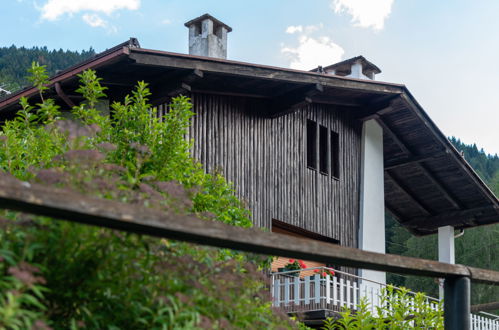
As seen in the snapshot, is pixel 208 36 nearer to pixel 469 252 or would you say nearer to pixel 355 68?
pixel 355 68

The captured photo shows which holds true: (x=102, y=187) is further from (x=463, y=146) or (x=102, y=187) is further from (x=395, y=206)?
(x=463, y=146)

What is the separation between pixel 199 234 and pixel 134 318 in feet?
1.48

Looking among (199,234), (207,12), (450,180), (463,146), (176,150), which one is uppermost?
(463,146)

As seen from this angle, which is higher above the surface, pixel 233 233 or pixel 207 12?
pixel 207 12

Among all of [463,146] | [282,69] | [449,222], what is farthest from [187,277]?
[463,146]

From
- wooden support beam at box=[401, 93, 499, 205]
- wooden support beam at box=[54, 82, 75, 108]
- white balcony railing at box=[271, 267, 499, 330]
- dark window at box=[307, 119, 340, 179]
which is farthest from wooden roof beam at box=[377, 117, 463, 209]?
wooden support beam at box=[54, 82, 75, 108]

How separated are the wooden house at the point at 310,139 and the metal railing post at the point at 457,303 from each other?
726 centimetres

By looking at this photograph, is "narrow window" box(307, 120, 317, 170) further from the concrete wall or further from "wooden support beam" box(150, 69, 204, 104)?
"wooden support beam" box(150, 69, 204, 104)

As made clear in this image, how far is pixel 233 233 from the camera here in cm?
246

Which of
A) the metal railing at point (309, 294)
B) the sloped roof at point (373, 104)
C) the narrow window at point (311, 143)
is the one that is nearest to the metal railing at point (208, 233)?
the sloped roof at point (373, 104)

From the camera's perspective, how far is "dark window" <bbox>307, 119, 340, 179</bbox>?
1428cm

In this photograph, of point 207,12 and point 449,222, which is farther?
point 449,222

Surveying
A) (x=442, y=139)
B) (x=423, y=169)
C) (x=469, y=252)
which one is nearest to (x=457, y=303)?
(x=442, y=139)

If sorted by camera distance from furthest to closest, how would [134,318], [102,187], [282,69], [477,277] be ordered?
[282,69] → [477,277] → [102,187] → [134,318]
